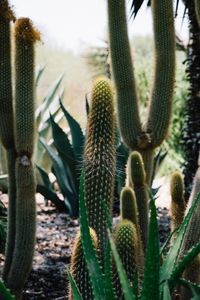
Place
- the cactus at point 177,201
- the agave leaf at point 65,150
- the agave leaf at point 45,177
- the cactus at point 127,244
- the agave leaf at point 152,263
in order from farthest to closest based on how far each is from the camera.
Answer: the agave leaf at point 45,177, the agave leaf at point 65,150, the cactus at point 177,201, the cactus at point 127,244, the agave leaf at point 152,263

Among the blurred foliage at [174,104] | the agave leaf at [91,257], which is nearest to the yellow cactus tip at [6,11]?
the agave leaf at [91,257]

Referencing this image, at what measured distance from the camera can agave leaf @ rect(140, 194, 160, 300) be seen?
197 centimetres

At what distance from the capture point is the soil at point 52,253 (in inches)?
159

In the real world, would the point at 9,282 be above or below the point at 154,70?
below

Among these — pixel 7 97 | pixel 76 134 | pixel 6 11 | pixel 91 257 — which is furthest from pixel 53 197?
pixel 91 257

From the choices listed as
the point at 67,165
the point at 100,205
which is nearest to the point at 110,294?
the point at 100,205

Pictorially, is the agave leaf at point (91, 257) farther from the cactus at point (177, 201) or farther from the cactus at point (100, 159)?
the cactus at point (177, 201)

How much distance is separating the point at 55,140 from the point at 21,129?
2.82 m

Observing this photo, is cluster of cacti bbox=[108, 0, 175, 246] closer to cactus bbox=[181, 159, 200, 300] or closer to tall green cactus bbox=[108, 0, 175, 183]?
tall green cactus bbox=[108, 0, 175, 183]

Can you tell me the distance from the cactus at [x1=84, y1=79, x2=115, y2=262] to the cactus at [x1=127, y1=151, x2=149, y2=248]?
24 centimetres

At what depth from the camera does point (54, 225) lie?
600 centimetres

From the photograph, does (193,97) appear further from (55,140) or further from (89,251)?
(89,251)

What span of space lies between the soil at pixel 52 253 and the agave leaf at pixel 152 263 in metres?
1.81

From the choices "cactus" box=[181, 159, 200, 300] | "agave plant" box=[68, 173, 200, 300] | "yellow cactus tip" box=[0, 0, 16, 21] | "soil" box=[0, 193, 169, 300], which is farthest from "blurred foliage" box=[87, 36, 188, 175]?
"agave plant" box=[68, 173, 200, 300]
